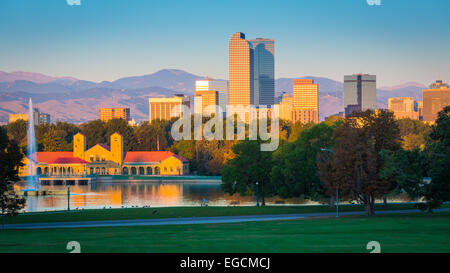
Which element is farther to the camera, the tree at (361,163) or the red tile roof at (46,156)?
the red tile roof at (46,156)

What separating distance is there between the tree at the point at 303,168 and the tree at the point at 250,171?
3.35 m

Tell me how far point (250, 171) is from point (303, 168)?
8.89 m

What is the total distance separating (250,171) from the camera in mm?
70938

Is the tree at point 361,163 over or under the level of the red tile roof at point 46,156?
over

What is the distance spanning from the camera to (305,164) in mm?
64000

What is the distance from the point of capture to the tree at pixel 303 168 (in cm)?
6317

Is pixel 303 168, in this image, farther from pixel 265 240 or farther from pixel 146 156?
pixel 146 156

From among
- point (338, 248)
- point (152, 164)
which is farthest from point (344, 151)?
point (152, 164)

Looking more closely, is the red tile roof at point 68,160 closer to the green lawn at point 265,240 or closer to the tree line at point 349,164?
the tree line at point 349,164

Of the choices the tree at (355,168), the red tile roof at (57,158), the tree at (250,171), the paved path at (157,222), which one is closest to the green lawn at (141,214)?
the paved path at (157,222)

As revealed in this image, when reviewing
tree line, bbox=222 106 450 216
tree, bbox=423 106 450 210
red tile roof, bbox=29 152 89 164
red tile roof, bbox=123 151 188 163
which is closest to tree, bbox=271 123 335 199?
tree line, bbox=222 106 450 216

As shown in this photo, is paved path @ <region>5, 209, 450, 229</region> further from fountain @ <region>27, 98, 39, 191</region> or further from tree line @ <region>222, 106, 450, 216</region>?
fountain @ <region>27, 98, 39, 191</region>

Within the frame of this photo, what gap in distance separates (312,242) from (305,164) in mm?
38234

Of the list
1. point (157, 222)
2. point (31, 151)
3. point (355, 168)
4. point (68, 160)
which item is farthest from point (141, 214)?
point (68, 160)
